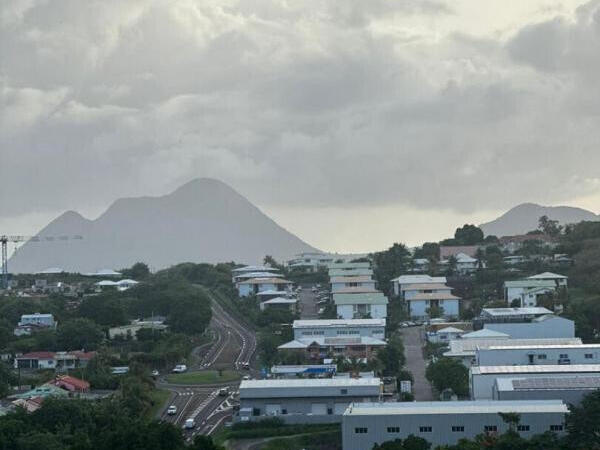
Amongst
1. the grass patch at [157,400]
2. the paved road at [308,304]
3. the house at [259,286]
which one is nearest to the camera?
the grass patch at [157,400]

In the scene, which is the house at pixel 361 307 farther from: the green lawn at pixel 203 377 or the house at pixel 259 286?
the green lawn at pixel 203 377

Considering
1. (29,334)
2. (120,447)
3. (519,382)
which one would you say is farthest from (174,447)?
(29,334)

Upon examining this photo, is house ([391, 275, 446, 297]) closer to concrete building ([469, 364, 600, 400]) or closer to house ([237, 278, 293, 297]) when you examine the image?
house ([237, 278, 293, 297])

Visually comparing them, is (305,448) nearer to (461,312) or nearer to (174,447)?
(174,447)

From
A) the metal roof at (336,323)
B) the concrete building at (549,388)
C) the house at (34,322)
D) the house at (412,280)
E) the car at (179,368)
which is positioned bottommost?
the concrete building at (549,388)

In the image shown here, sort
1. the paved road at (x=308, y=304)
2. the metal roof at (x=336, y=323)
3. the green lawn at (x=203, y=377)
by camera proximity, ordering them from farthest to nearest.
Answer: the paved road at (x=308, y=304), the metal roof at (x=336, y=323), the green lawn at (x=203, y=377)

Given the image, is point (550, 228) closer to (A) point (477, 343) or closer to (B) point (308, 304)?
(B) point (308, 304)

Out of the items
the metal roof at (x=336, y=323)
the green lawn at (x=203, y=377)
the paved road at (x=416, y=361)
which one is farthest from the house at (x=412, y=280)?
the green lawn at (x=203, y=377)
